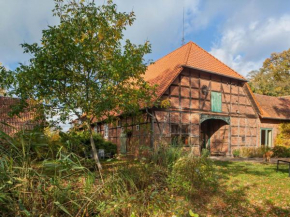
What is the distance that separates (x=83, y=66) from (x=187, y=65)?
7259mm

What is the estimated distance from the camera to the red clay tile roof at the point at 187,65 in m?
12.9

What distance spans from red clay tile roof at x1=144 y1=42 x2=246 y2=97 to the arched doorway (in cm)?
345

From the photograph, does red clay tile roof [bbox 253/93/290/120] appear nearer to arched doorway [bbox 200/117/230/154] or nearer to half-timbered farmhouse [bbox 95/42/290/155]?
half-timbered farmhouse [bbox 95/42/290/155]

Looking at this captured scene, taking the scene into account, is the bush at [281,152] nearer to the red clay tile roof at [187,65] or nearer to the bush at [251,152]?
the bush at [251,152]

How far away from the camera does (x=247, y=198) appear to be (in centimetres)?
572

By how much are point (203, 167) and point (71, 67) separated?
16.7ft

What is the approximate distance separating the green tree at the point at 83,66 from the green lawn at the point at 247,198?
3170 mm

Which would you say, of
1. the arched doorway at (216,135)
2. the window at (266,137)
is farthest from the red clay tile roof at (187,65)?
the window at (266,137)

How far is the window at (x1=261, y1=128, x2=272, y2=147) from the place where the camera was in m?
17.7

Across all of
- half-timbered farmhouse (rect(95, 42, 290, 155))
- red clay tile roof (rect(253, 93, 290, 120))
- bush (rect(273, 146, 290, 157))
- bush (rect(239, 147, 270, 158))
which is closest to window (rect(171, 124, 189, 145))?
half-timbered farmhouse (rect(95, 42, 290, 155))

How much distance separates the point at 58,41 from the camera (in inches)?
260

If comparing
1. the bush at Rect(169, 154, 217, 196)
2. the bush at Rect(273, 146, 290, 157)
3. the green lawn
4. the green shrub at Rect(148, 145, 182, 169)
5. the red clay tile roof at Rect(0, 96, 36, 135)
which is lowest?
the bush at Rect(273, 146, 290, 157)

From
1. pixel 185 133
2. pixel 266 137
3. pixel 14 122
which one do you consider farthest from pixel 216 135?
pixel 14 122

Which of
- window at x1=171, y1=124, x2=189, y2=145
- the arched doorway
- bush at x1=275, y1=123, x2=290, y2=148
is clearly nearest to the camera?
window at x1=171, y1=124, x2=189, y2=145
